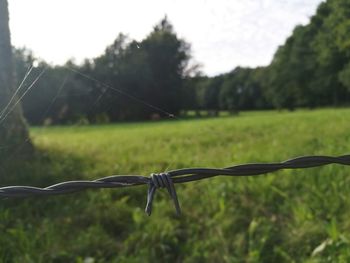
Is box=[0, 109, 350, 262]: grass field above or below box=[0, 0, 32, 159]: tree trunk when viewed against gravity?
below

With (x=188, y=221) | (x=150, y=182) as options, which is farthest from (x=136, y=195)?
(x=150, y=182)

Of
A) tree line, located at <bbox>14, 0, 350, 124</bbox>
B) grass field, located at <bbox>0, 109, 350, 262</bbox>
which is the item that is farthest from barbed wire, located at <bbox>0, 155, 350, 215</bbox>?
grass field, located at <bbox>0, 109, 350, 262</bbox>

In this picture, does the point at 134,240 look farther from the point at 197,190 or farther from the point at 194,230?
the point at 197,190

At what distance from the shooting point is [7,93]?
2645 mm

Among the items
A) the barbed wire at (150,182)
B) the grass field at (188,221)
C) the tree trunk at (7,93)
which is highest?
the tree trunk at (7,93)

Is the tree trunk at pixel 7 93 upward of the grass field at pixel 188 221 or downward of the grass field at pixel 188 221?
upward

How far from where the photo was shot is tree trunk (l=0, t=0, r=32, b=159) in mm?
2008

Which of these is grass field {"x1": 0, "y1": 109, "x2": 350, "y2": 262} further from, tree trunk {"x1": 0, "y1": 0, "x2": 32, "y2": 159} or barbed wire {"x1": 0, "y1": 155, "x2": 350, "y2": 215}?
barbed wire {"x1": 0, "y1": 155, "x2": 350, "y2": 215}

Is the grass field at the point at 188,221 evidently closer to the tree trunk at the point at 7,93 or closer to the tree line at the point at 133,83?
the tree trunk at the point at 7,93

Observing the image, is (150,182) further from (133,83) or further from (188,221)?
(188,221)

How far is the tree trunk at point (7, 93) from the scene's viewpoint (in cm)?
201

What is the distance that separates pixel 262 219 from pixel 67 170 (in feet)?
7.15

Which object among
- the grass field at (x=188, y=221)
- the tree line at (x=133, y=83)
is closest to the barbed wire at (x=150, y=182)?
the tree line at (x=133, y=83)

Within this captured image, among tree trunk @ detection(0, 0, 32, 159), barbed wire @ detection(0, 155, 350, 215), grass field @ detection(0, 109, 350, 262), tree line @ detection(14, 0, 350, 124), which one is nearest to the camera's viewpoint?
barbed wire @ detection(0, 155, 350, 215)
